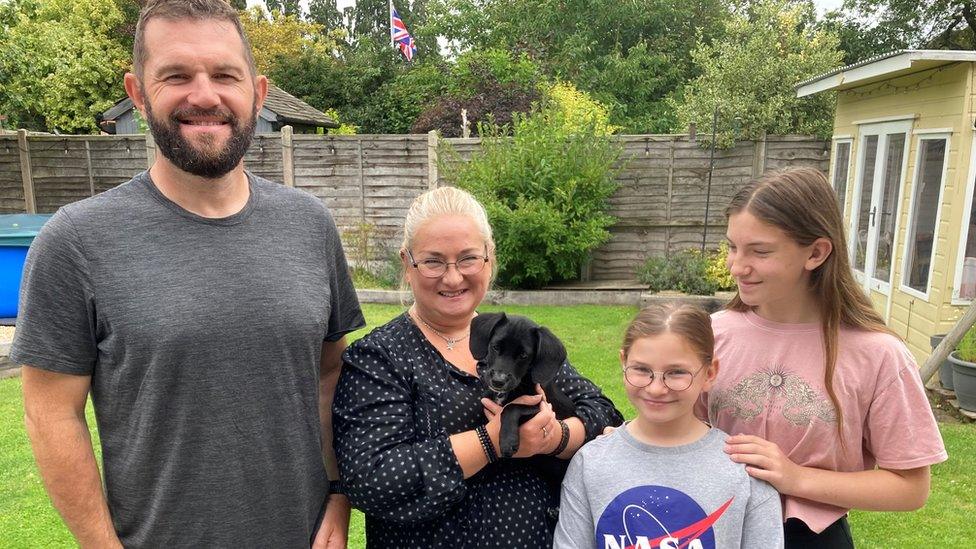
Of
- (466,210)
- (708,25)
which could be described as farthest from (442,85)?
(466,210)

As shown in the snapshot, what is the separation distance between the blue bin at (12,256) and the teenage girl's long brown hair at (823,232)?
7842 millimetres

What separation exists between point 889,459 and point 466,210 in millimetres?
1334

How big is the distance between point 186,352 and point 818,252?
1709mm

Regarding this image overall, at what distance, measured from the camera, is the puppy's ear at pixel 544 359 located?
1948mm

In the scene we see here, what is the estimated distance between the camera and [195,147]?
173cm

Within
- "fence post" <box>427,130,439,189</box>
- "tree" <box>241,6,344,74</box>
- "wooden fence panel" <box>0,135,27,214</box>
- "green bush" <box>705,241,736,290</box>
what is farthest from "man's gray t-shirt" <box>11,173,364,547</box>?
"tree" <box>241,6,344,74</box>

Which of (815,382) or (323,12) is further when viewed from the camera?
(323,12)

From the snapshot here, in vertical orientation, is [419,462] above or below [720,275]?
above

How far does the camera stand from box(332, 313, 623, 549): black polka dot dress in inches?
68.7

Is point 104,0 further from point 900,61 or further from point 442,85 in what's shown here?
point 900,61

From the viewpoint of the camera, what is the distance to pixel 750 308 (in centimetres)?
203

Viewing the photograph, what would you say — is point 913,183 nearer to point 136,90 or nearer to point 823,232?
point 823,232

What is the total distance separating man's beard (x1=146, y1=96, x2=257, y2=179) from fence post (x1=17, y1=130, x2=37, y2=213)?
1247cm

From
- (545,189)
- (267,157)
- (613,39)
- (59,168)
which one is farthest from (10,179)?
(613,39)
